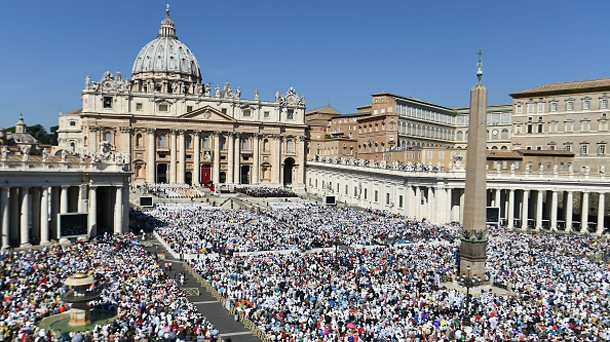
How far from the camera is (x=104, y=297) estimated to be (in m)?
23.1

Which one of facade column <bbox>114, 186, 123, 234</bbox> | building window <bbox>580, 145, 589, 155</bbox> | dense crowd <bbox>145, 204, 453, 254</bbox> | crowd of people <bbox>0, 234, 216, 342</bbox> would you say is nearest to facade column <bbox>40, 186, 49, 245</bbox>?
crowd of people <bbox>0, 234, 216, 342</bbox>

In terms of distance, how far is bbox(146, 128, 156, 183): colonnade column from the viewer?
276ft

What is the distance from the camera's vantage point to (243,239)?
3775 cm

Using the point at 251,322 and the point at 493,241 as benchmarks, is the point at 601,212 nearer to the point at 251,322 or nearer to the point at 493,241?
the point at 493,241

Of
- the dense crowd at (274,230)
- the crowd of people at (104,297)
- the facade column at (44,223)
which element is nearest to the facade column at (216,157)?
the dense crowd at (274,230)

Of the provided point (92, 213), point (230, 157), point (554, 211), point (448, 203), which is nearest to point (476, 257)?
point (448, 203)

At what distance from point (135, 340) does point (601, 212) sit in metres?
46.2

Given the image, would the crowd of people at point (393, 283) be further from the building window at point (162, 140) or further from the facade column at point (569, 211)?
the building window at point (162, 140)

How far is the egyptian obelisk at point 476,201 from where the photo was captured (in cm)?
2834

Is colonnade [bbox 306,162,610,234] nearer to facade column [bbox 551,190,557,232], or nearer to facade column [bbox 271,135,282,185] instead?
facade column [bbox 551,190,557,232]

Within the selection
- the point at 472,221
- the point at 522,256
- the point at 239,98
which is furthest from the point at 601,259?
the point at 239,98

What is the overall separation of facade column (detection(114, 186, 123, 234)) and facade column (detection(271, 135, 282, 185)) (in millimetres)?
53093

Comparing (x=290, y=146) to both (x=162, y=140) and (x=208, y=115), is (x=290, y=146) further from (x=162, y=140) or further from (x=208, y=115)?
(x=162, y=140)

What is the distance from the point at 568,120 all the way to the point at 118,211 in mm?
52981
